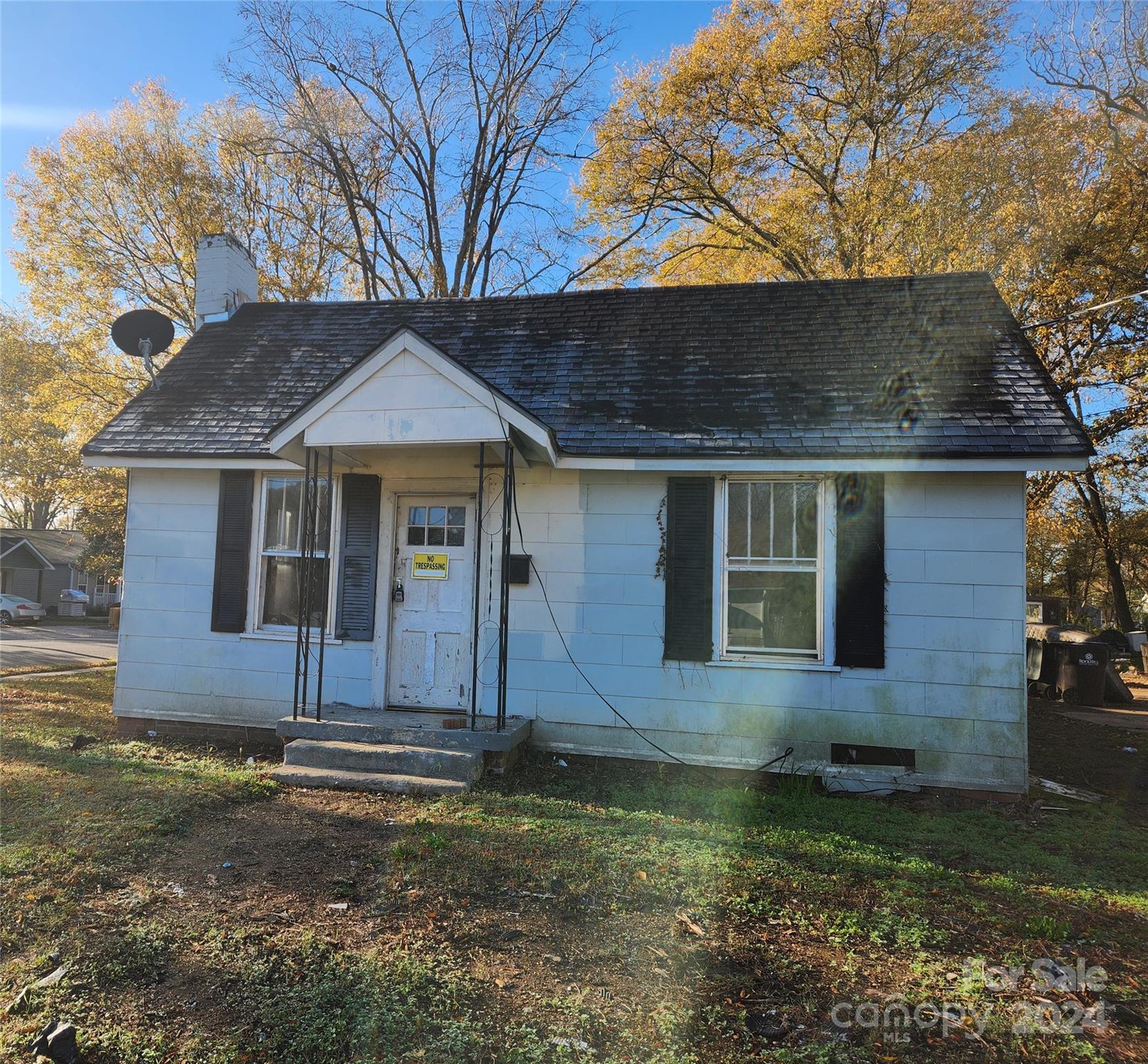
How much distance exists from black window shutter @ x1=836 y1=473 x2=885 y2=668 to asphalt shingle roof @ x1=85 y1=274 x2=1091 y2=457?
1.58 ft

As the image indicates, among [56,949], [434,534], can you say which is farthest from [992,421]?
[56,949]

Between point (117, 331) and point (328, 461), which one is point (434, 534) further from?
point (117, 331)

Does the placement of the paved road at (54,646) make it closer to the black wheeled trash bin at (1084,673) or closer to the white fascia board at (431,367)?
the white fascia board at (431,367)

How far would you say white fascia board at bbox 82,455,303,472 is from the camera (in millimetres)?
7215

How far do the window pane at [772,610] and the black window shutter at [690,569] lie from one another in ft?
0.86

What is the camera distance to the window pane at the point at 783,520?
6.52 metres

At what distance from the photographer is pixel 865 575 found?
6238mm

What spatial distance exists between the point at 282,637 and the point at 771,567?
5.13m

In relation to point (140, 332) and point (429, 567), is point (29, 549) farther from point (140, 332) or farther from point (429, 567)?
point (429, 567)

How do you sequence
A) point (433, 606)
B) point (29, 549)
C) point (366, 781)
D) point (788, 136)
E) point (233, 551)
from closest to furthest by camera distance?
point (366, 781), point (433, 606), point (233, 551), point (788, 136), point (29, 549)

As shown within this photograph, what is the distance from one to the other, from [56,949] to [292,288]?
16698mm

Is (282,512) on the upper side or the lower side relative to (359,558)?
upper

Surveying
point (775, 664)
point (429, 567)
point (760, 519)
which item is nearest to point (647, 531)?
point (760, 519)

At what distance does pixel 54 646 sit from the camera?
66.3 ft
